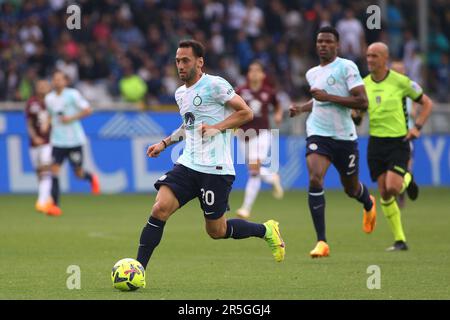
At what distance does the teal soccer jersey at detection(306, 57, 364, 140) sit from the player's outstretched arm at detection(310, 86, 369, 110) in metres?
0.18

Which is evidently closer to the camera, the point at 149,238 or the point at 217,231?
the point at 149,238

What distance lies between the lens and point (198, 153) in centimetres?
966

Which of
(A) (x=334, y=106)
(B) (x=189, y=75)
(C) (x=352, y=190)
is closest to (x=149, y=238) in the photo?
(B) (x=189, y=75)

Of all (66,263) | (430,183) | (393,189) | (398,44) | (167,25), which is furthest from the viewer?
(398,44)

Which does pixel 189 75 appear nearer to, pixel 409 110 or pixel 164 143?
pixel 164 143

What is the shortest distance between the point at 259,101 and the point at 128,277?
9.69m

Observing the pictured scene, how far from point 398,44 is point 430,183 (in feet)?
17.6

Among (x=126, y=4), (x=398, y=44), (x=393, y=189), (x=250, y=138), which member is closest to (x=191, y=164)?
(x=393, y=189)

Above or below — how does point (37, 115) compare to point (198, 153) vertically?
above

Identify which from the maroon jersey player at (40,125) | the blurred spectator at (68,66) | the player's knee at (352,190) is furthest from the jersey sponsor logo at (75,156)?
the player's knee at (352,190)

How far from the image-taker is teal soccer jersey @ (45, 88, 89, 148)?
60.8ft

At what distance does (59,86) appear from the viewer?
725 inches

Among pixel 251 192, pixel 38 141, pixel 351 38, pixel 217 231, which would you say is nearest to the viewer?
pixel 217 231

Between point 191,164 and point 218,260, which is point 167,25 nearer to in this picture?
point 218,260
